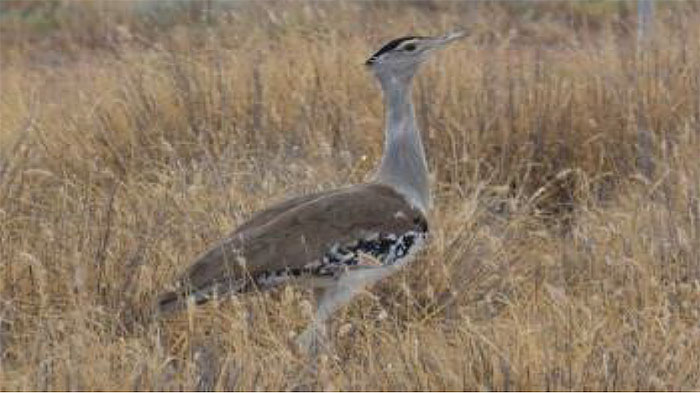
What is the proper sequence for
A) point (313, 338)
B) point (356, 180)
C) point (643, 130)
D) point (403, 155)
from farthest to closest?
point (643, 130) < point (356, 180) < point (403, 155) < point (313, 338)

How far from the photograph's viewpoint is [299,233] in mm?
4184

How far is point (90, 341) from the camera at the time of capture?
399 cm

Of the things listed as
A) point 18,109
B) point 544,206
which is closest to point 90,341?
point 544,206

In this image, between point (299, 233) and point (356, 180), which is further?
point (356, 180)

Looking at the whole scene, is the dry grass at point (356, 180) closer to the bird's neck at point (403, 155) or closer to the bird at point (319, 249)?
the bird at point (319, 249)

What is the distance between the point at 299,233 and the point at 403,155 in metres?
0.46

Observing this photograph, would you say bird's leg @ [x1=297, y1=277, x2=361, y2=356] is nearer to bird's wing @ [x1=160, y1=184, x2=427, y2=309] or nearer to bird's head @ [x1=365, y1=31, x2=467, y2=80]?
bird's wing @ [x1=160, y1=184, x2=427, y2=309]

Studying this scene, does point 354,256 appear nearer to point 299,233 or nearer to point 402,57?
point 299,233

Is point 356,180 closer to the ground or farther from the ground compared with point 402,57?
closer to the ground

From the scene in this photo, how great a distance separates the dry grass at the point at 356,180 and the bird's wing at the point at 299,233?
0.51 feet

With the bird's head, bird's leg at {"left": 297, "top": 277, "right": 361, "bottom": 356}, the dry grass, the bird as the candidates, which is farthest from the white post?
bird's leg at {"left": 297, "top": 277, "right": 361, "bottom": 356}

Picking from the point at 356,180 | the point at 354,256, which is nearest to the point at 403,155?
the point at 354,256

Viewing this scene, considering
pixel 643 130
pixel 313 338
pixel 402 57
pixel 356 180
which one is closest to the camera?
pixel 313 338

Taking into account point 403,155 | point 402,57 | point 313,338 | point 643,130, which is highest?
point 402,57
